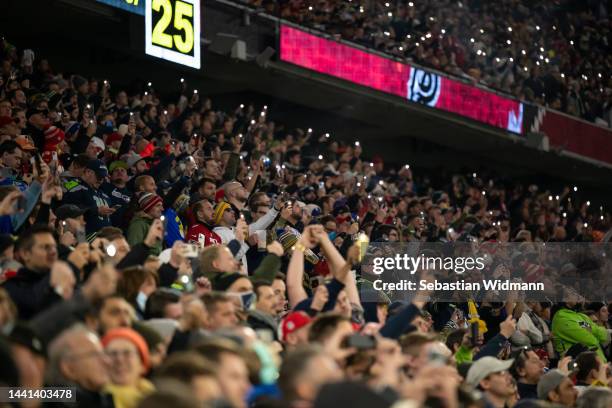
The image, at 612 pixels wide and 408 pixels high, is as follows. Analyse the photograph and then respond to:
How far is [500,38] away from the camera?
23.0m

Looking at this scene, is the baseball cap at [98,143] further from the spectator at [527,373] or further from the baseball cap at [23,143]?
the spectator at [527,373]

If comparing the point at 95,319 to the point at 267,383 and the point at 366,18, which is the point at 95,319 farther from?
the point at 366,18

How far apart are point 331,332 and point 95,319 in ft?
3.69

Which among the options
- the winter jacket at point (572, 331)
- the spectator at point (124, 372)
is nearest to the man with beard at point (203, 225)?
the winter jacket at point (572, 331)

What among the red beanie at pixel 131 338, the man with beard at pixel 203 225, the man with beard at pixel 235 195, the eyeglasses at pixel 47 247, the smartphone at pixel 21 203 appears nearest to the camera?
the red beanie at pixel 131 338

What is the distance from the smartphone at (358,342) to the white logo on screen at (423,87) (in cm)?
1322

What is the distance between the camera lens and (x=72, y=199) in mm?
8938

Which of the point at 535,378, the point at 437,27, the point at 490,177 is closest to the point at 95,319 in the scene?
the point at 535,378

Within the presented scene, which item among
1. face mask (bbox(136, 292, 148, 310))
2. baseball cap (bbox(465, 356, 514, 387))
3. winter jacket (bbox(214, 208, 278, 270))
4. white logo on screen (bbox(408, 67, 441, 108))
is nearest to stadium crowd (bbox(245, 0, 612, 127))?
white logo on screen (bbox(408, 67, 441, 108))

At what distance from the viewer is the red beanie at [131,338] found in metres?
4.86

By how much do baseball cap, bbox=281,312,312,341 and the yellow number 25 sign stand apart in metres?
6.94

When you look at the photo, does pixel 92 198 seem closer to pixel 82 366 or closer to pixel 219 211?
pixel 219 211

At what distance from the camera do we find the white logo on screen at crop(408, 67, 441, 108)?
1859 centimetres

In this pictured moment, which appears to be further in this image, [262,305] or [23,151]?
[23,151]
